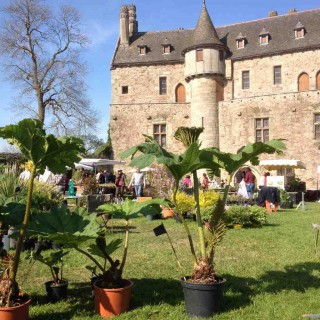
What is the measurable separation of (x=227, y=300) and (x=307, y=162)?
2254 centimetres

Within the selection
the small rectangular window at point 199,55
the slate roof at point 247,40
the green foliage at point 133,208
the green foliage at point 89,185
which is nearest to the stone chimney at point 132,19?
the slate roof at point 247,40

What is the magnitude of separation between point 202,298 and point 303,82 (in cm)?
2777

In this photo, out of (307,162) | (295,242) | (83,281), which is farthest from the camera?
(307,162)

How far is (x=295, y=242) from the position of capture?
325 inches

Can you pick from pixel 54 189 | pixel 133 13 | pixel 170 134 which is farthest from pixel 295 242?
pixel 133 13

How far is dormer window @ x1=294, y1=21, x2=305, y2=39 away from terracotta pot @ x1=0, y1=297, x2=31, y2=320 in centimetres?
2978

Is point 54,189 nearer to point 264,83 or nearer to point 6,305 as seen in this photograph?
point 6,305

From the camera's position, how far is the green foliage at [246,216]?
10352 millimetres

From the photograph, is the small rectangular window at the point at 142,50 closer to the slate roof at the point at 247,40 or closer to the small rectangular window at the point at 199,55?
the slate roof at the point at 247,40

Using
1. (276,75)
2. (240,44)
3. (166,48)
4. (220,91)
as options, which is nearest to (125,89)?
(166,48)

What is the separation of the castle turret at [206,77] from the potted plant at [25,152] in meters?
24.9

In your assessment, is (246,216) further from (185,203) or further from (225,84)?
(225,84)

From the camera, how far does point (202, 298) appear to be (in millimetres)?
4133

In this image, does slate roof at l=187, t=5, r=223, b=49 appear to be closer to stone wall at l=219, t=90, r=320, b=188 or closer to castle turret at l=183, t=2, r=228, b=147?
castle turret at l=183, t=2, r=228, b=147
